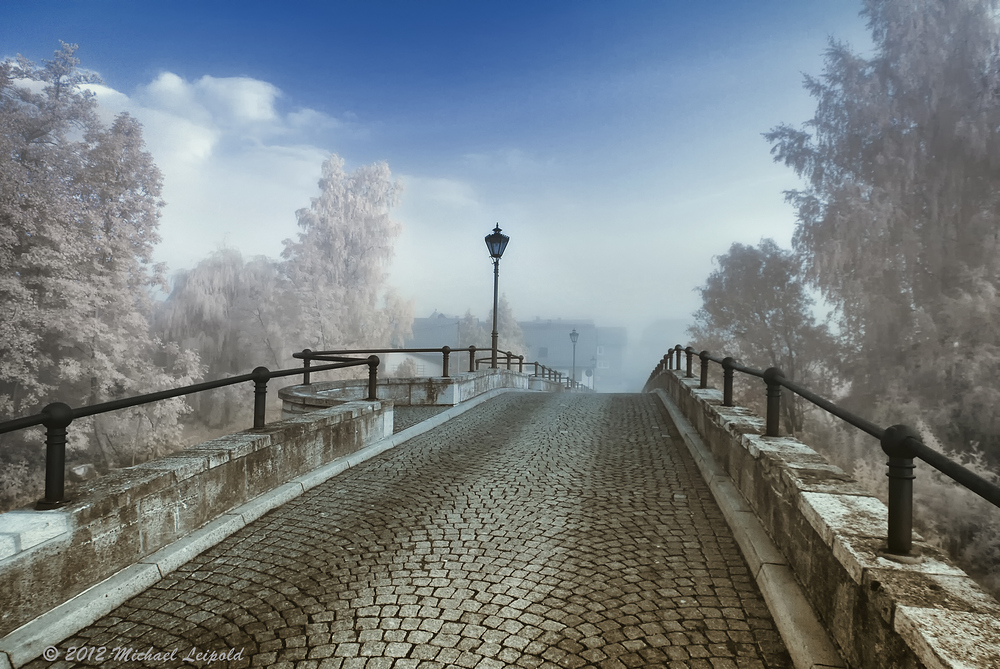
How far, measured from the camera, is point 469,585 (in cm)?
318

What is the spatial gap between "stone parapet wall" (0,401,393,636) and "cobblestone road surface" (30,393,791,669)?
0.28 metres

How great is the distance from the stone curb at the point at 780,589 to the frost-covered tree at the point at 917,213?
14568mm

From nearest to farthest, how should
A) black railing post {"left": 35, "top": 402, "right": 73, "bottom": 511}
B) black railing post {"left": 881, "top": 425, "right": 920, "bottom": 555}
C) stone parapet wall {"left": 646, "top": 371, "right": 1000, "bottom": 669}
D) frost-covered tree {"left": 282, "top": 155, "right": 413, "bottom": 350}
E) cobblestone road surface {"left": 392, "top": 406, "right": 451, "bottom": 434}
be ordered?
stone parapet wall {"left": 646, "top": 371, "right": 1000, "bottom": 669} < black railing post {"left": 881, "top": 425, "right": 920, "bottom": 555} < black railing post {"left": 35, "top": 402, "right": 73, "bottom": 511} < cobblestone road surface {"left": 392, "top": 406, "right": 451, "bottom": 434} < frost-covered tree {"left": 282, "top": 155, "right": 413, "bottom": 350}

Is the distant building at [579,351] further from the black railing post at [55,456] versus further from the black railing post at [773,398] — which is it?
the black railing post at [55,456]

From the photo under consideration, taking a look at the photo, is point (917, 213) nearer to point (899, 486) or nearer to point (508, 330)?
point (899, 486)

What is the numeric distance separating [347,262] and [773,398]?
31.7m

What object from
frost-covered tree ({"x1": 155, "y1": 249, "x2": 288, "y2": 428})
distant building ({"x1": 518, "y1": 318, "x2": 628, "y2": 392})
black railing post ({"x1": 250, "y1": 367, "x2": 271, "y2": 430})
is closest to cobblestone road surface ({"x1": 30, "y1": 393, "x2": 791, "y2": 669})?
black railing post ({"x1": 250, "y1": 367, "x2": 271, "y2": 430})

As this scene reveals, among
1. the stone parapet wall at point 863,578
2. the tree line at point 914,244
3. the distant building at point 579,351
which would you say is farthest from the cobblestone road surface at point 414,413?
the distant building at point 579,351

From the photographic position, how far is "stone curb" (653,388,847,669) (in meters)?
2.45

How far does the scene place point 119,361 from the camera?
63.3ft

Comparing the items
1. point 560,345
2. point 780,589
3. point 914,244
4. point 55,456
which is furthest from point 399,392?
point 560,345

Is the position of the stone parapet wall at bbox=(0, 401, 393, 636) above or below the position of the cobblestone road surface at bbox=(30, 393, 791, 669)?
above

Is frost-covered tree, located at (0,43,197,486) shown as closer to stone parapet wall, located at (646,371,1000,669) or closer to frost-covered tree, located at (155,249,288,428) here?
frost-covered tree, located at (155,249,288,428)

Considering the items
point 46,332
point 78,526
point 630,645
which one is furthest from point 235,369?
point 630,645
